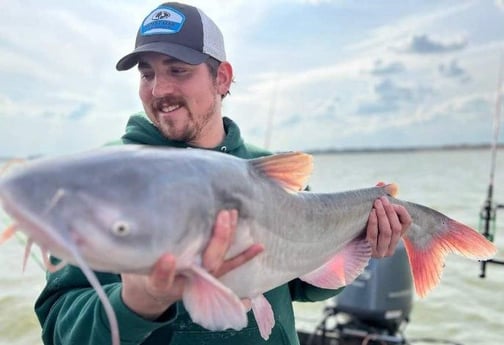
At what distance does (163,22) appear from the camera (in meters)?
2.72

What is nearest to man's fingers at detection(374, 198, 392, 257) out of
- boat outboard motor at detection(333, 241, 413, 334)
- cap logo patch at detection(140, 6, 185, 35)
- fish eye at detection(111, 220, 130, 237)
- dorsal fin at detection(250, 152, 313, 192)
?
dorsal fin at detection(250, 152, 313, 192)

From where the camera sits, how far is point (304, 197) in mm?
2312

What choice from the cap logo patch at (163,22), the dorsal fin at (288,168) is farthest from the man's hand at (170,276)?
the cap logo patch at (163,22)

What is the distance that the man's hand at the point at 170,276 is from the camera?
5.35 feet

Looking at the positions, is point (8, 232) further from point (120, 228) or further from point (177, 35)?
point (177, 35)

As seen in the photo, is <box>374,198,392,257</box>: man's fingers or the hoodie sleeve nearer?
the hoodie sleeve

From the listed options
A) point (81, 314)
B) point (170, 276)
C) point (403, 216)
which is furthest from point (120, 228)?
point (403, 216)

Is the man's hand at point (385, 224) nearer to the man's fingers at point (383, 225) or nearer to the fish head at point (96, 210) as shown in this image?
the man's fingers at point (383, 225)

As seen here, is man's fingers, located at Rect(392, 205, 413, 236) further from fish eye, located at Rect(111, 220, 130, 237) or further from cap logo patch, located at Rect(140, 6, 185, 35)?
fish eye, located at Rect(111, 220, 130, 237)

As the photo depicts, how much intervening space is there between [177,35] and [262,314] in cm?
143

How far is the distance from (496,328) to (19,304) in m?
8.17

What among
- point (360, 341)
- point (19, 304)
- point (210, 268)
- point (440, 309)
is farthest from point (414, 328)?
point (210, 268)

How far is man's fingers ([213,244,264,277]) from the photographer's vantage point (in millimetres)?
1828

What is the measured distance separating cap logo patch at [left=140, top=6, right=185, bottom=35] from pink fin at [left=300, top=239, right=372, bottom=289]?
55.6 inches
